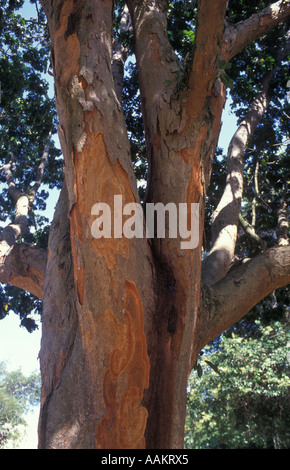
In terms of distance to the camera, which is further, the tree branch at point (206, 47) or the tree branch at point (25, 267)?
the tree branch at point (25, 267)

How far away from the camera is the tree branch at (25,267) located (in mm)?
3270

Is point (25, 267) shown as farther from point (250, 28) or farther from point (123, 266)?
point (250, 28)

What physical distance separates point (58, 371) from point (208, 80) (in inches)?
66.3

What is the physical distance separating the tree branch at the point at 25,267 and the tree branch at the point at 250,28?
2.13 metres

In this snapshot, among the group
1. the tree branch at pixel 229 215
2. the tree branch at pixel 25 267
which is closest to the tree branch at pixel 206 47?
the tree branch at pixel 229 215

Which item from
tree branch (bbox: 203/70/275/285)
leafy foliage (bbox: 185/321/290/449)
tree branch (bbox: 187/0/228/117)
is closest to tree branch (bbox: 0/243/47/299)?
tree branch (bbox: 203/70/275/285)

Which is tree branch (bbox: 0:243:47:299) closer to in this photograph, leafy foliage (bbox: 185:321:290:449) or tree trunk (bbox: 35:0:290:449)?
tree trunk (bbox: 35:0:290:449)

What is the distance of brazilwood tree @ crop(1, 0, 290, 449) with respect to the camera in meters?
1.97

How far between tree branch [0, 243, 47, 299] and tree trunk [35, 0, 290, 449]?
631mm

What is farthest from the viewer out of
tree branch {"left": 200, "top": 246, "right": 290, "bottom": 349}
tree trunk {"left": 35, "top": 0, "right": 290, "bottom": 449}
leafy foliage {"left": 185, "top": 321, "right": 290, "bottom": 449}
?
leafy foliage {"left": 185, "top": 321, "right": 290, "bottom": 449}

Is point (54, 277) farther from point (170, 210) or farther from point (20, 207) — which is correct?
point (20, 207)

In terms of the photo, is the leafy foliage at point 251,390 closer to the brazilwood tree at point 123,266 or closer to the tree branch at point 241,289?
the tree branch at point 241,289

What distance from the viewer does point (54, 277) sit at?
→ 2535mm

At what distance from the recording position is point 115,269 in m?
2.03
